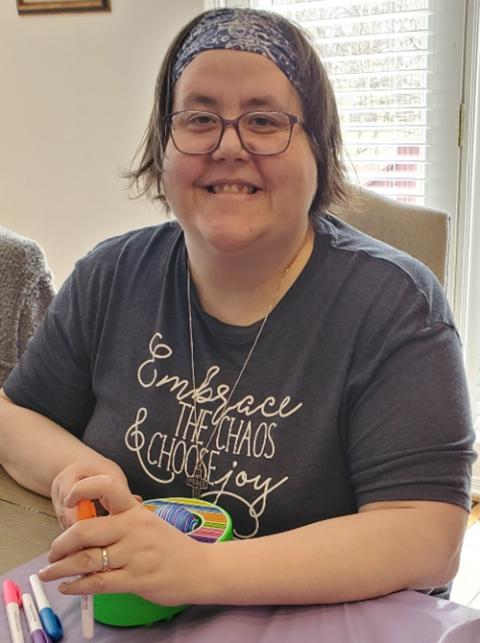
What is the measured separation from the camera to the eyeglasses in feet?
3.52

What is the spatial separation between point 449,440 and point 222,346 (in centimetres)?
35

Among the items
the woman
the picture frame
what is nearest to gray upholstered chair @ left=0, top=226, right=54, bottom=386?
the woman

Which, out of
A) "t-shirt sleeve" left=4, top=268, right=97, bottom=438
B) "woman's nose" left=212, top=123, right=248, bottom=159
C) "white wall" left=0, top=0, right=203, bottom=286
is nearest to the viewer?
"woman's nose" left=212, top=123, right=248, bottom=159

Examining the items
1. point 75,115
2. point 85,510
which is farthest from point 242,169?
point 75,115

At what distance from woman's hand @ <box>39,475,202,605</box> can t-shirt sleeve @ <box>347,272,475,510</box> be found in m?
0.26

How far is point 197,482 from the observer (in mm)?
1077

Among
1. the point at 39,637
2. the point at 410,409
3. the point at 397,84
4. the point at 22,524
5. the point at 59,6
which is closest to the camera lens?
the point at 39,637

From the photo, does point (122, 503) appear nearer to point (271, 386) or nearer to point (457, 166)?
point (271, 386)

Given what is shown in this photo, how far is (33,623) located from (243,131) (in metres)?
0.67

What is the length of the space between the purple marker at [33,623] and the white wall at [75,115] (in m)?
1.78

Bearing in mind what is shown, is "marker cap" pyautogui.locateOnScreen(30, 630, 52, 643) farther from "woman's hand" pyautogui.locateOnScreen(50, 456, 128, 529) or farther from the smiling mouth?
the smiling mouth

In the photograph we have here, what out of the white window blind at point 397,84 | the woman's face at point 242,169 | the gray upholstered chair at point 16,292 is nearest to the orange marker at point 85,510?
the woman's face at point 242,169

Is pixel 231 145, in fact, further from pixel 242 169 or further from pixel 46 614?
pixel 46 614

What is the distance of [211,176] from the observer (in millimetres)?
1096
